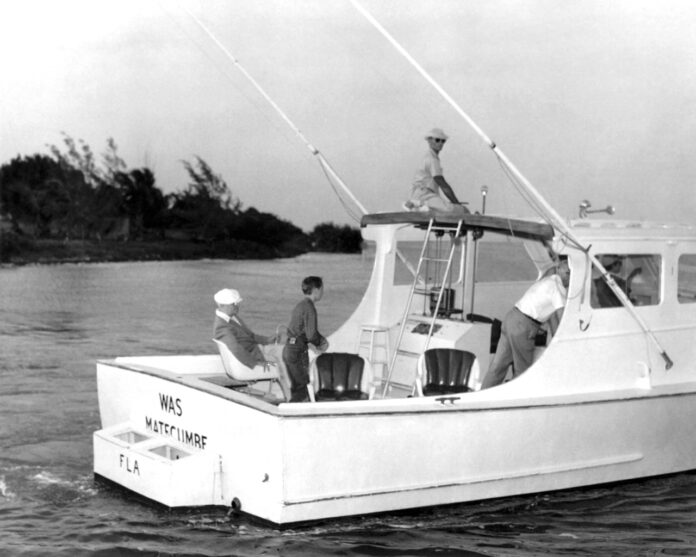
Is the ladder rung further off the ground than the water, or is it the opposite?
the ladder rung

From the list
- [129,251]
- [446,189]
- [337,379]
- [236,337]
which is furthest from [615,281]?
[129,251]

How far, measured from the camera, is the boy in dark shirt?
33.7 feet

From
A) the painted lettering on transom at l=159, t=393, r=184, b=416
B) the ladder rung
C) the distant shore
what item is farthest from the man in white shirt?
the distant shore

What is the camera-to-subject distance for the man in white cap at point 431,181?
37.2ft

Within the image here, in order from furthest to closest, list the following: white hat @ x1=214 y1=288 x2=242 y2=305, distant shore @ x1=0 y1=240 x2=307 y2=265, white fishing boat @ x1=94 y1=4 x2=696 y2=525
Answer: distant shore @ x1=0 y1=240 x2=307 y2=265, white hat @ x1=214 y1=288 x2=242 y2=305, white fishing boat @ x1=94 y1=4 x2=696 y2=525

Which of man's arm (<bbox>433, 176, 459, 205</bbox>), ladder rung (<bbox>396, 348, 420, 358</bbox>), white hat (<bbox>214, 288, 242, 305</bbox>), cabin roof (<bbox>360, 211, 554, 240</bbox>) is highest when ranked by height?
man's arm (<bbox>433, 176, 459, 205</bbox>)

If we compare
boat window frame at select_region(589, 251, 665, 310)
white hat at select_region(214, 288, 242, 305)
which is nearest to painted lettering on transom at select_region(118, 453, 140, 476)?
white hat at select_region(214, 288, 242, 305)

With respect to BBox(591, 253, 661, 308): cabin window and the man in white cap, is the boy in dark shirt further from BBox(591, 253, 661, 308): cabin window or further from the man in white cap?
BBox(591, 253, 661, 308): cabin window

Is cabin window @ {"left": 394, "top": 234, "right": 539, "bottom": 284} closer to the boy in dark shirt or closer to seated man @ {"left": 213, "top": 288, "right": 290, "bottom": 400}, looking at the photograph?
the boy in dark shirt

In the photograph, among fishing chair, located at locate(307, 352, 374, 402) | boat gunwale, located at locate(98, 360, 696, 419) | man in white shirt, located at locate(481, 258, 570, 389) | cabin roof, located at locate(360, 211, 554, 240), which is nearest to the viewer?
boat gunwale, located at locate(98, 360, 696, 419)

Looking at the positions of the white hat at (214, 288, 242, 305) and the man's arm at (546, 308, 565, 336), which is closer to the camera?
the white hat at (214, 288, 242, 305)

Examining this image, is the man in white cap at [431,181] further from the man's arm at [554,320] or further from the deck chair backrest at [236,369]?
the deck chair backrest at [236,369]

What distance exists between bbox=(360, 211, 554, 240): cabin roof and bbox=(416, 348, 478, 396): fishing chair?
122cm

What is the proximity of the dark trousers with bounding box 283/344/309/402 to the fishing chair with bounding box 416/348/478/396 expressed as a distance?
1.06m
